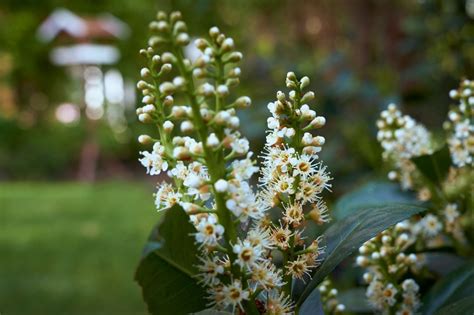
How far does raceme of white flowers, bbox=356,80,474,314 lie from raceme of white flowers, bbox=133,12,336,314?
0.15 m

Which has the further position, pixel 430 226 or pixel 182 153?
pixel 430 226

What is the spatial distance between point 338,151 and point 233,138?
2.22 metres

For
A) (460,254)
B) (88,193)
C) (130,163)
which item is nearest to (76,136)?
(130,163)

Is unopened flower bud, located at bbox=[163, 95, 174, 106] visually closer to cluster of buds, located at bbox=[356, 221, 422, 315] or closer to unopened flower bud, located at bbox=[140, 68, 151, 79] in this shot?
unopened flower bud, located at bbox=[140, 68, 151, 79]

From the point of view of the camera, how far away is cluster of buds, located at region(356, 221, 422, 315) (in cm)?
86

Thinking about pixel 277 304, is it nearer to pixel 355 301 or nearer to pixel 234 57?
pixel 234 57

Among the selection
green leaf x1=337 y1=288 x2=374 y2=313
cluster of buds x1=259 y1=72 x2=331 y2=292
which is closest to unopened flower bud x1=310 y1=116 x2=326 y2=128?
cluster of buds x1=259 y1=72 x2=331 y2=292

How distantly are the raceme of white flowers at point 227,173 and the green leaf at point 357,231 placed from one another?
19 mm

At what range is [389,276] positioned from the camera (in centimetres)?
88

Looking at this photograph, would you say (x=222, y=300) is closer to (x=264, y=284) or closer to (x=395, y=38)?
(x=264, y=284)

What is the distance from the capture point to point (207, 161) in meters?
0.63

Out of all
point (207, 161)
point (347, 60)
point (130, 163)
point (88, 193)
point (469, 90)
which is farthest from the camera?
point (130, 163)

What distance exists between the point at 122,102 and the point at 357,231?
41.0 feet

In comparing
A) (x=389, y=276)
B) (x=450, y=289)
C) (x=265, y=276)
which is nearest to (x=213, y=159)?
(x=265, y=276)
